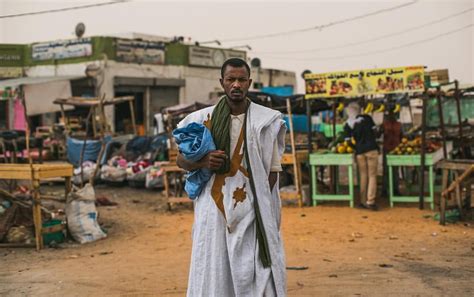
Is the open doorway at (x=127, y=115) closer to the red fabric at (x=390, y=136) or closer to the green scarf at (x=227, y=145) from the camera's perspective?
the red fabric at (x=390, y=136)

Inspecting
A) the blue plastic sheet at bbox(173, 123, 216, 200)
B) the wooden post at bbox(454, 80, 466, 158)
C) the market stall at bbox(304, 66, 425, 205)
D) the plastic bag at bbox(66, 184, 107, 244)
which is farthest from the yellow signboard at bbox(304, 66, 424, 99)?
the blue plastic sheet at bbox(173, 123, 216, 200)

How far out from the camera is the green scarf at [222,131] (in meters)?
3.31

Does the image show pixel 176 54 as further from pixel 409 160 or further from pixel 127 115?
pixel 409 160

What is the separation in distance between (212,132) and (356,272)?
3.10 metres

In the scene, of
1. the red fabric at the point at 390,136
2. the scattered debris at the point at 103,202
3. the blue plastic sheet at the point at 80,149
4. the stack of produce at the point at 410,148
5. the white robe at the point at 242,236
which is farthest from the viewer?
the blue plastic sheet at the point at 80,149

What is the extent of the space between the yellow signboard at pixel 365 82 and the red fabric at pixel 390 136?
134cm

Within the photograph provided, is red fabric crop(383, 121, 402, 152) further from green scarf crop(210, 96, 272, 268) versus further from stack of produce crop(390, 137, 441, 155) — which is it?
green scarf crop(210, 96, 272, 268)

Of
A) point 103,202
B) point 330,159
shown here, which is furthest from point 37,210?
point 330,159

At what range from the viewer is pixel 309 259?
6.55 meters

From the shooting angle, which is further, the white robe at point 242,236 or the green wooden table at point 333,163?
the green wooden table at point 333,163

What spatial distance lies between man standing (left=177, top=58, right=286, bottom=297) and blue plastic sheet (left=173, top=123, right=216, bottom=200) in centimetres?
4

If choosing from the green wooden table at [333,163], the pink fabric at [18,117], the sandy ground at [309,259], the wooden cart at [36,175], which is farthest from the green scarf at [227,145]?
the pink fabric at [18,117]

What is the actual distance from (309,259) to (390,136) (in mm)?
5606

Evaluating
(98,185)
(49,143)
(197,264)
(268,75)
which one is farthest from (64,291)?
(268,75)
